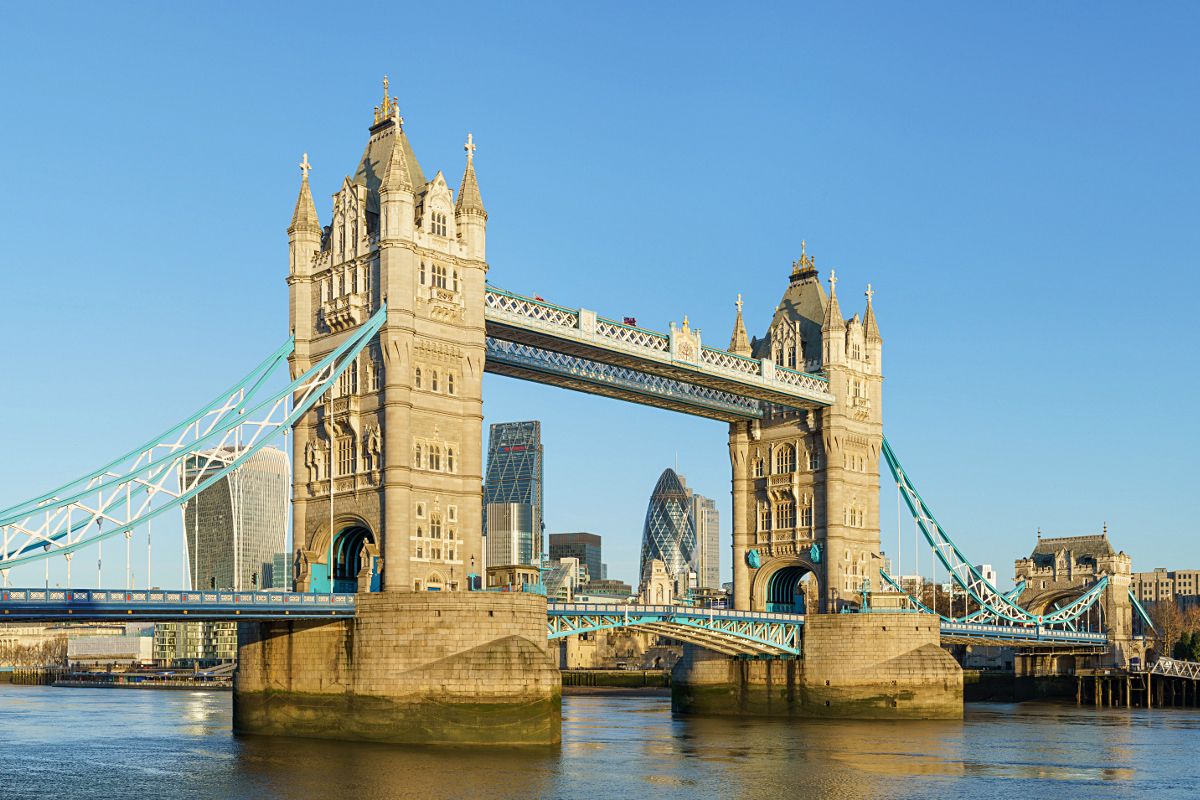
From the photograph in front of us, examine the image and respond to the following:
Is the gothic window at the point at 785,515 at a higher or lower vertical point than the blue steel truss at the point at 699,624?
higher

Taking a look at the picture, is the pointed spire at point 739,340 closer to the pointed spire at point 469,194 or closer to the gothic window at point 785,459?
the gothic window at point 785,459

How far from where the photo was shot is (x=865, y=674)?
8844 centimetres

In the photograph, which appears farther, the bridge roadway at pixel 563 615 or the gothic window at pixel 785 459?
the gothic window at pixel 785 459

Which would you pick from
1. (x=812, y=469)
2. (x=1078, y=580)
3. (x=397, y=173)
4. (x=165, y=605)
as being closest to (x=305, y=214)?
(x=397, y=173)

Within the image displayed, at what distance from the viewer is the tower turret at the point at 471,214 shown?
71.3m

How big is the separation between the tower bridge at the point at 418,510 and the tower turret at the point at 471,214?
111 mm

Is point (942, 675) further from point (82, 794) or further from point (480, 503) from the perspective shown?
point (82, 794)

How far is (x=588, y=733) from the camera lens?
79.2 m

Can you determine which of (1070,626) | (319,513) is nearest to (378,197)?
(319,513)

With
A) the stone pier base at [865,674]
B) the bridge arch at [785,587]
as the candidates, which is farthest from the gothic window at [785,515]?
the stone pier base at [865,674]

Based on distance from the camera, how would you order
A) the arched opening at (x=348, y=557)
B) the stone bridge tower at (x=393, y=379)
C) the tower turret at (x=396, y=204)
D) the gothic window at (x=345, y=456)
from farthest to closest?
the arched opening at (x=348, y=557) → the gothic window at (x=345, y=456) → the tower turret at (x=396, y=204) → the stone bridge tower at (x=393, y=379)

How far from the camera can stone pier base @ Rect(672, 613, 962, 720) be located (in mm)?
87875

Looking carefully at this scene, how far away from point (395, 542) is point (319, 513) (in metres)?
6.87

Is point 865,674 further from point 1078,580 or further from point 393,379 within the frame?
point 1078,580
